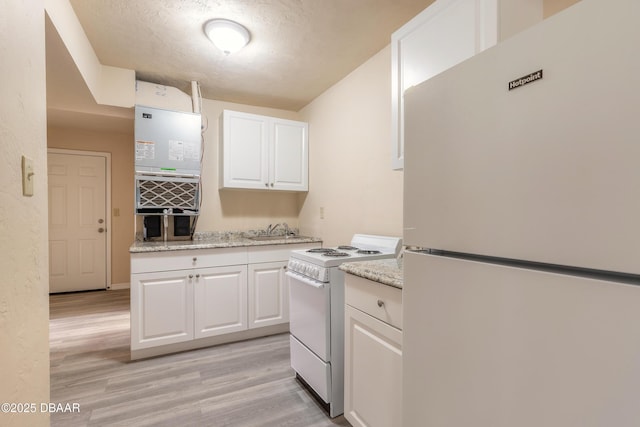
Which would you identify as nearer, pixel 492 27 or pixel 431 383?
pixel 431 383

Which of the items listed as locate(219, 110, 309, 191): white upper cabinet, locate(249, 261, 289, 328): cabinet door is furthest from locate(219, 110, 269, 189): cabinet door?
locate(249, 261, 289, 328): cabinet door

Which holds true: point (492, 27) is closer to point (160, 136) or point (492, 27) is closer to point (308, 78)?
point (308, 78)

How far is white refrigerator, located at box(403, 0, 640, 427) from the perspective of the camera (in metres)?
0.48

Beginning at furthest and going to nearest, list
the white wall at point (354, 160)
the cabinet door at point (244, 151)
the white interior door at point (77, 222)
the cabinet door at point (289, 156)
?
the white interior door at point (77, 222), the cabinet door at point (289, 156), the cabinet door at point (244, 151), the white wall at point (354, 160)

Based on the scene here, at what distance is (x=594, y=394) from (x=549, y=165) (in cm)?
41

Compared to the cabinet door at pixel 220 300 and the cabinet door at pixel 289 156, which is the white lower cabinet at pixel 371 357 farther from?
the cabinet door at pixel 289 156

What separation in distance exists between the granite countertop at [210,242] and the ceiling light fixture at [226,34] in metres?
1.55

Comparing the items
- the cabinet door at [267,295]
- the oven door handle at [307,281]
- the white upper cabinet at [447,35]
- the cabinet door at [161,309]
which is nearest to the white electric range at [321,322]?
the oven door handle at [307,281]

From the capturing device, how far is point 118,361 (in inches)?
91.7

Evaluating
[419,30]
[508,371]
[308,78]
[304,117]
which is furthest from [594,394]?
[304,117]

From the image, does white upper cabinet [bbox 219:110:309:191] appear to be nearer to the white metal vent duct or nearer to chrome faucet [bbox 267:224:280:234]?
the white metal vent duct

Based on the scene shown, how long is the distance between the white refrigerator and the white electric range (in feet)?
2.78

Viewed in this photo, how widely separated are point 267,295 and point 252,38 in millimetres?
2159

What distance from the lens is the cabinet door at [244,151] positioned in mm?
2918
